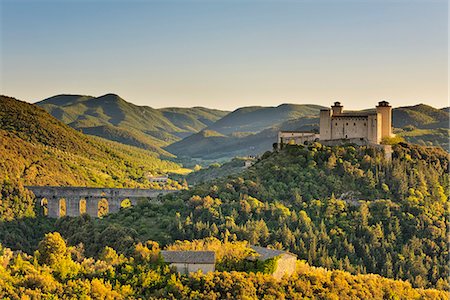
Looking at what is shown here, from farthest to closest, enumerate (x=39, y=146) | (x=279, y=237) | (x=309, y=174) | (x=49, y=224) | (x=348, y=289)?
(x=39, y=146) → (x=49, y=224) → (x=309, y=174) → (x=279, y=237) → (x=348, y=289)

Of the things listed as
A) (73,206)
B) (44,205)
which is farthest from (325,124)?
(44,205)

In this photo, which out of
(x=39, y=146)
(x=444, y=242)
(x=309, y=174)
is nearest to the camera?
(x=444, y=242)

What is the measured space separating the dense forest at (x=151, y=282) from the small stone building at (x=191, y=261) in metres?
0.40

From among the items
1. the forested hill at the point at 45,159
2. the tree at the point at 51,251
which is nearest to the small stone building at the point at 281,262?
the tree at the point at 51,251

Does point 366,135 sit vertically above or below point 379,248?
above

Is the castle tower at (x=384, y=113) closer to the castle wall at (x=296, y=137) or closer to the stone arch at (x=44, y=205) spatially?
the castle wall at (x=296, y=137)

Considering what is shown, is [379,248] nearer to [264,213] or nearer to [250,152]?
[264,213]

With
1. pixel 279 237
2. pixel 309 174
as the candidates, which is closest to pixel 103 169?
pixel 309 174

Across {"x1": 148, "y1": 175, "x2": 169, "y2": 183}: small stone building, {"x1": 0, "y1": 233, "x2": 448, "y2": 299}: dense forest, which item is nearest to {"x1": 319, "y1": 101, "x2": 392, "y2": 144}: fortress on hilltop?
{"x1": 0, "y1": 233, "x2": 448, "y2": 299}: dense forest

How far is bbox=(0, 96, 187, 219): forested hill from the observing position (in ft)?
282

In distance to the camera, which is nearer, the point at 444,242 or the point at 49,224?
the point at 444,242

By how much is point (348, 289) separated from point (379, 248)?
17.5 meters

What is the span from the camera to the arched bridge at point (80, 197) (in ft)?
268

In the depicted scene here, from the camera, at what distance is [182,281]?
1361 inches
